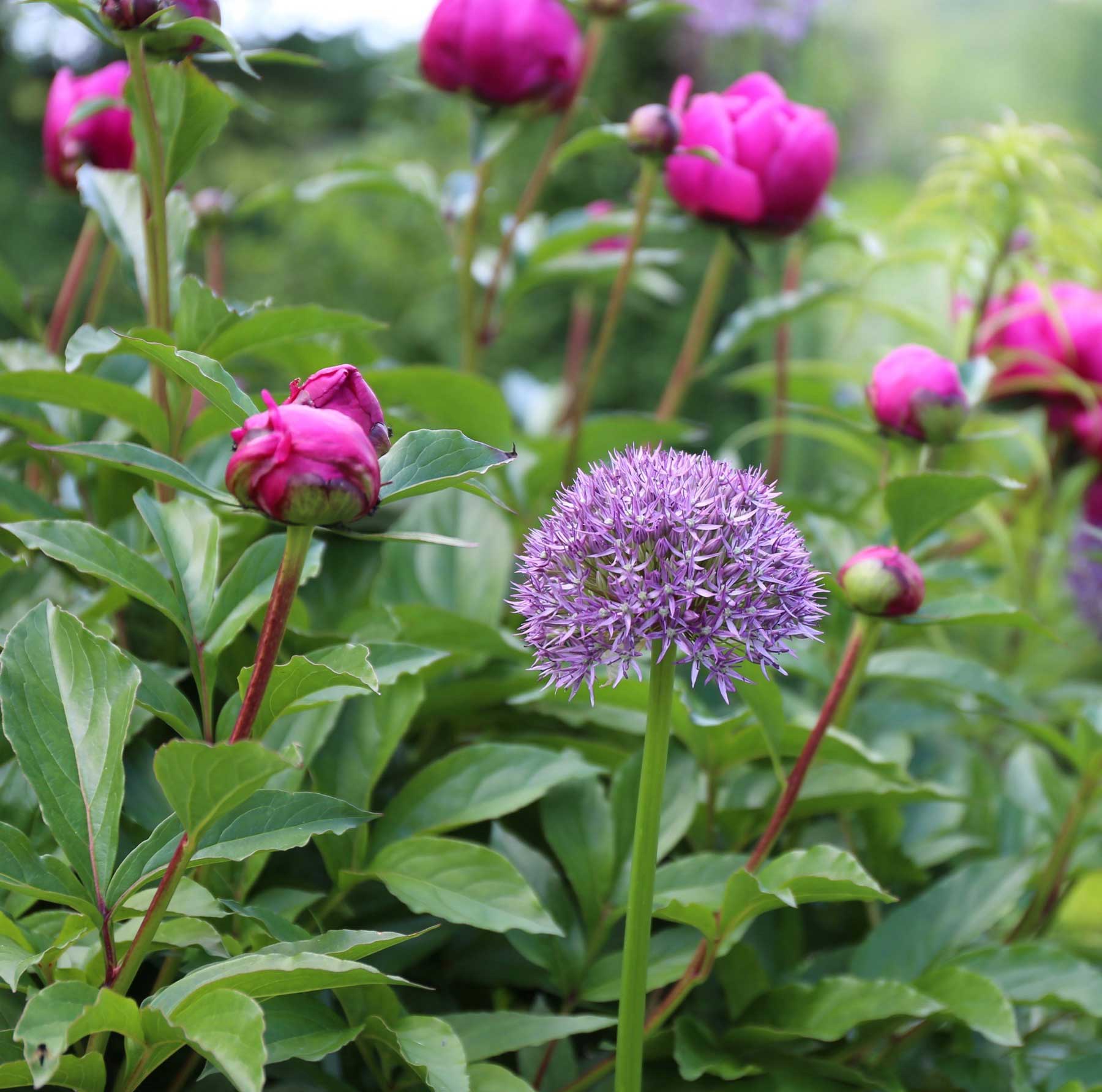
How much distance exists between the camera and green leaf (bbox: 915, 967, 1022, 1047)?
50 centimetres

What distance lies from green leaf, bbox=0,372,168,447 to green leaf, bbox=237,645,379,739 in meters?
0.21

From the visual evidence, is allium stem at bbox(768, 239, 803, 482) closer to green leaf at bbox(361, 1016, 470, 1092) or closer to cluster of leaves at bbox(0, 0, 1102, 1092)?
cluster of leaves at bbox(0, 0, 1102, 1092)

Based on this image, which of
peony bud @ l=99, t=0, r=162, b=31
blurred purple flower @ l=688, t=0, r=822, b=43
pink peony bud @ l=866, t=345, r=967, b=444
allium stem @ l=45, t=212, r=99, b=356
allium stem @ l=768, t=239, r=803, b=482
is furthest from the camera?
blurred purple flower @ l=688, t=0, r=822, b=43

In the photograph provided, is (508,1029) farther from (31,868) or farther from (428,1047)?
(31,868)

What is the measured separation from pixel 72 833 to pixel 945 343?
82 cm

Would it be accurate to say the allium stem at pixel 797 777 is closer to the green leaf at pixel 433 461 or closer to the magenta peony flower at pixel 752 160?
the green leaf at pixel 433 461

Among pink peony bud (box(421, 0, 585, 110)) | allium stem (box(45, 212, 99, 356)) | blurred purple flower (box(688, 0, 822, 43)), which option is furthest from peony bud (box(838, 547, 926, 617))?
blurred purple flower (box(688, 0, 822, 43))

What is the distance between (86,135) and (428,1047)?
630mm

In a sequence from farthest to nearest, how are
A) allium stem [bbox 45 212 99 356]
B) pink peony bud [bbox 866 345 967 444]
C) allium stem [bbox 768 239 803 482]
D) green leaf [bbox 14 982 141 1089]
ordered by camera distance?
allium stem [bbox 768 239 803 482]
allium stem [bbox 45 212 99 356]
pink peony bud [bbox 866 345 967 444]
green leaf [bbox 14 982 141 1089]

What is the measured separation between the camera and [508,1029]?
472mm

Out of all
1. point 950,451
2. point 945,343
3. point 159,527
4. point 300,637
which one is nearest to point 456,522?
point 300,637

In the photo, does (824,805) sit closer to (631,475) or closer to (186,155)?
(631,475)

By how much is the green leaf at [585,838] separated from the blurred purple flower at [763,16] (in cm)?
111

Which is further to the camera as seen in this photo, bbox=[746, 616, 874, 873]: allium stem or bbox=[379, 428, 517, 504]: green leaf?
bbox=[746, 616, 874, 873]: allium stem
